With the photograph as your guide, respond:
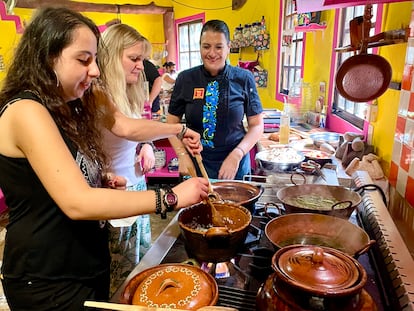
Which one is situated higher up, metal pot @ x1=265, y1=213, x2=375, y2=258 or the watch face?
the watch face

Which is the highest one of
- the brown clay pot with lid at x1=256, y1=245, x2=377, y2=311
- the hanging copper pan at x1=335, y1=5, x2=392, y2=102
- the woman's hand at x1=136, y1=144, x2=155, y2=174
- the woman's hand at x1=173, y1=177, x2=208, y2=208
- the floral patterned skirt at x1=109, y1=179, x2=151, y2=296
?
the hanging copper pan at x1=335, y1=5, x2=392, y2=102

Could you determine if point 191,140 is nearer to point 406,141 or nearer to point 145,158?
point 145,158

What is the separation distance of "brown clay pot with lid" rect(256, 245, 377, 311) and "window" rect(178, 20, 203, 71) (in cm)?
756

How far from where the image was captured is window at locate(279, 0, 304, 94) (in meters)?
4.04

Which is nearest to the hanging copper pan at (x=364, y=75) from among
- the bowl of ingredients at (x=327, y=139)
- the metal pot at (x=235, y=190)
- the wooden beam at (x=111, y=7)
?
the metal pot at (x=235, y=190)

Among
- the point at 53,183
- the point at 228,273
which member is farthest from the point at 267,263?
the point at 53,183

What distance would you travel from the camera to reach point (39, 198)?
3.18 feet

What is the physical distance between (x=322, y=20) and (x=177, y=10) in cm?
605

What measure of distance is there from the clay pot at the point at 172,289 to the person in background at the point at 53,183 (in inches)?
6.7

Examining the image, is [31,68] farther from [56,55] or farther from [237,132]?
[237,132]

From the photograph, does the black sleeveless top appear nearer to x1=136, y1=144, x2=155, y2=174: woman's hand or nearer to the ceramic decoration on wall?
x1=136, y1=144, x2=155, y2=174: woman's hand

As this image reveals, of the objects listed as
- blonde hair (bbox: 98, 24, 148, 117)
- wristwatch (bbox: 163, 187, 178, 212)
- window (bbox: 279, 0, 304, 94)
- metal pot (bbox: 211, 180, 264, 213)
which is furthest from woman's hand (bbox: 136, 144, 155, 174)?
window (bbox: 279, 0, 304, 94)

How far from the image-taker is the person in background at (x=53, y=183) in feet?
2.85

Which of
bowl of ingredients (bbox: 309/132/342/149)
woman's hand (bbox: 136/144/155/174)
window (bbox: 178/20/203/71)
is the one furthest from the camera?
window (bbox: 178/20/203/71)
